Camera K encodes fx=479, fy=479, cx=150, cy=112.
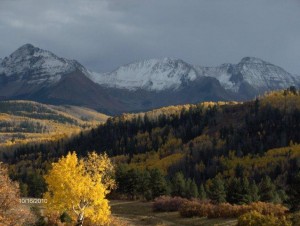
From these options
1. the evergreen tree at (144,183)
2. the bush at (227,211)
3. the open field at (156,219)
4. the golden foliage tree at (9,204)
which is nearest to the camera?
the golden foliage tree at (9,204)

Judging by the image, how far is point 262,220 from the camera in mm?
47438

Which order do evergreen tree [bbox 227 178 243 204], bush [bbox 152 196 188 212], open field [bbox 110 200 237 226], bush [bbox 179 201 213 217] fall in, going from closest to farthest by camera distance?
open field [bbox 110 200 237 226]
bush [bbox 179 201 213 217]
bush [bbox 152 196 188 212]
evergreen tree [bbox 227 178 243 204]

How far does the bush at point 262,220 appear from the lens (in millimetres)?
44941

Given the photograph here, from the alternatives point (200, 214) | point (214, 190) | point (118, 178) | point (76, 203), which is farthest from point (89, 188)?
point (118, 178)

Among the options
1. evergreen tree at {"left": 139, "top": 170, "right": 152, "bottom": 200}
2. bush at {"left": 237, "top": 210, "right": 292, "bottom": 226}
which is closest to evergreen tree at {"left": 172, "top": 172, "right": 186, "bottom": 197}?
evergreen tree at {"left": 139, "top": 170, "right": 152, "bottom": 200}

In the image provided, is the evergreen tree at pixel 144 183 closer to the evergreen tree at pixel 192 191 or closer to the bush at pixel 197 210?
the evergreen tree at pixel 192 191

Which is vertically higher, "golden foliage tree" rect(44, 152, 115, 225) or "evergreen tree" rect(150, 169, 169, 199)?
"golden foliage tree" rect(44, 152, 115, 225)

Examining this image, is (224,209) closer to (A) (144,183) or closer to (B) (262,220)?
(B) (262,220)

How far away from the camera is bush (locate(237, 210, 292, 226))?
44.9 metres

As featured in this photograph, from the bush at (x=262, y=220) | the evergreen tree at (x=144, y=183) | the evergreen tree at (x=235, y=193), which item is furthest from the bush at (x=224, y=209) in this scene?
the evergreen tree at (x=144, y=183)

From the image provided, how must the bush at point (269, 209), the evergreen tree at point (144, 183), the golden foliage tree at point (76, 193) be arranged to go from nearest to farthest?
1. the golden foliage tree at point (76, 193)
2. the bush at point (269, 209)
3. the evergreen tree at point (144, 183)

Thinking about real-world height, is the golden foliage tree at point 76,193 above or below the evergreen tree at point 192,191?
above

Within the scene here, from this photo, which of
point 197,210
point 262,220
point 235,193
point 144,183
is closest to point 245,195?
point 235,193

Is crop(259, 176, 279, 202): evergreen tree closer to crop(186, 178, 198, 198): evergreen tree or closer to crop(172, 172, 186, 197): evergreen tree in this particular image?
crop(186, 178, 198, 198): evergreen tree
